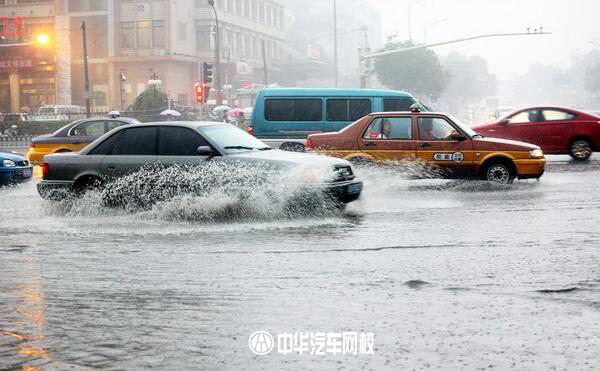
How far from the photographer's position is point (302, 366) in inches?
191

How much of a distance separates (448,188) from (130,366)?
456 inches

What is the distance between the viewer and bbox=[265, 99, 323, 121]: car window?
19.4m

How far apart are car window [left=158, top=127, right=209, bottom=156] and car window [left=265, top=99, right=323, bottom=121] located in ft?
23.7

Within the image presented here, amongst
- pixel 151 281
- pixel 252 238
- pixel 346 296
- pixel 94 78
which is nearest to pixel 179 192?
Answer: pixel 252 238

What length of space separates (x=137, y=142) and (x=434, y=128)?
19.8 ft

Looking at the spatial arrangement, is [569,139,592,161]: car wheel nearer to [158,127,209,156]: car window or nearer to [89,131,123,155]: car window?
[158,127,209,156]: car window

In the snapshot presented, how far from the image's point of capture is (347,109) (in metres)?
19.4

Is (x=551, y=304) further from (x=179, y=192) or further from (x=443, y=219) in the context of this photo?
(x=179, y=192)

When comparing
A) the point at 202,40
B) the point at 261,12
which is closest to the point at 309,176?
the point at 202,40

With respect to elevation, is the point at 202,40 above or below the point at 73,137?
above

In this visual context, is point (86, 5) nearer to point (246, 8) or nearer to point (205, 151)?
point (246, 8)

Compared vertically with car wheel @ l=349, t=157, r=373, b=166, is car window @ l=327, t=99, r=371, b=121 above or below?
above

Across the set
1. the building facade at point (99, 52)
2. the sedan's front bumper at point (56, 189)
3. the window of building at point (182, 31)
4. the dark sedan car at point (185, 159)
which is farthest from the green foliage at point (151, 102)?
the dark sedan car at point (185, 159)

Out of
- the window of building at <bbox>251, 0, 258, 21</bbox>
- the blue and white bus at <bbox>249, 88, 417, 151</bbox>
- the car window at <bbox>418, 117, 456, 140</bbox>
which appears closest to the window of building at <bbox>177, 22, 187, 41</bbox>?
the window of building at <bbox>251, 0, 258, 21</bbox>
